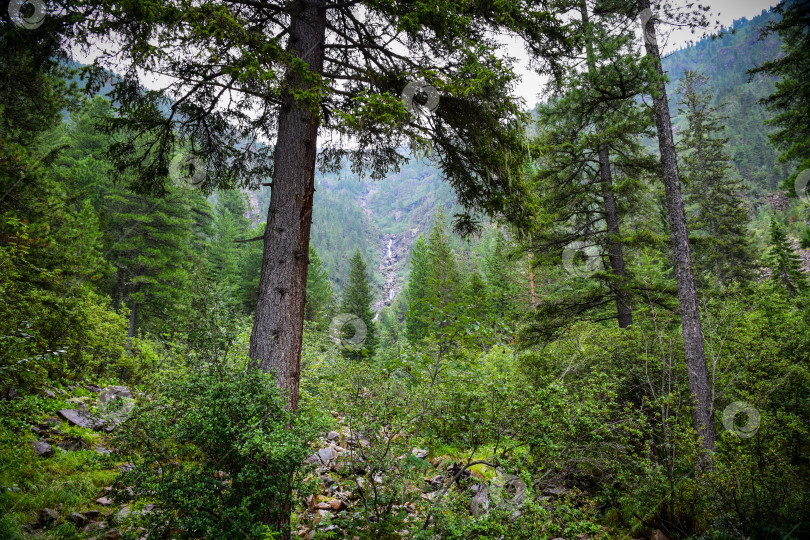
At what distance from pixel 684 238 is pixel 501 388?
4723 mm

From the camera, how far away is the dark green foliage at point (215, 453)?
2611 millimetres

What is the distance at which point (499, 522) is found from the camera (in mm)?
2807

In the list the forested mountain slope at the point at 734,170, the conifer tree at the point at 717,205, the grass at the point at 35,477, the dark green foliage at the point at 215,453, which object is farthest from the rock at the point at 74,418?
the conifer tree at the point at 717,205

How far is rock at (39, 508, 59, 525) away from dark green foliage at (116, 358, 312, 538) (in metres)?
1.44

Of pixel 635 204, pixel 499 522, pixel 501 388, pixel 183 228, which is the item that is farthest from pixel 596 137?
pixel 183 228

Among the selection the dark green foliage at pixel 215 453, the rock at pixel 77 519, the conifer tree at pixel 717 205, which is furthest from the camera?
the conifer tree at pixel 717 205

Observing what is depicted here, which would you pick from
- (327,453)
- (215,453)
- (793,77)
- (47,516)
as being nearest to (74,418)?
(47,516)

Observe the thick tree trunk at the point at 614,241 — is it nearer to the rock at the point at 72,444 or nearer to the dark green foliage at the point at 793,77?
the dark green foliage at the point at 793,77

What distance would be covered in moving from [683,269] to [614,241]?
267 cm

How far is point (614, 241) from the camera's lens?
833 cm

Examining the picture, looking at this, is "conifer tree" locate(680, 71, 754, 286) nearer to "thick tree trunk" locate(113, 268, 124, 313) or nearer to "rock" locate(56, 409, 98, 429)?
"rock" locate(56, 409, 98, 429)

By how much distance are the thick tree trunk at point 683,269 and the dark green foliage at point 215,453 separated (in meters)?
5.51

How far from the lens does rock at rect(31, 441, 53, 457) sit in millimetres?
4559

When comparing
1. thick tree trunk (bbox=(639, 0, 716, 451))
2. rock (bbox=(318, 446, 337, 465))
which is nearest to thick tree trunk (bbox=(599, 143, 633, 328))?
thick tree trunk (bbox=(639, 0, 716, 451))
